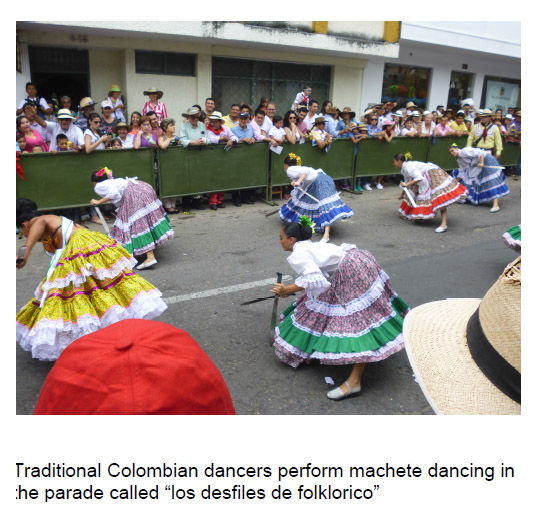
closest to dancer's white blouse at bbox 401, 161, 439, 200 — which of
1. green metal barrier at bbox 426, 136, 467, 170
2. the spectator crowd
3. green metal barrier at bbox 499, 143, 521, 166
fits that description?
the spectator crowd

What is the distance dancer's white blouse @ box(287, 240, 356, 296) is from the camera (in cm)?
369

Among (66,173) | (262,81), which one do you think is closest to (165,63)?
(262,81)

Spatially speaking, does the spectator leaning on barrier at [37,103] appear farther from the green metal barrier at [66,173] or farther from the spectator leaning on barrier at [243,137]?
the spectator leaning on barrier at [243,137]

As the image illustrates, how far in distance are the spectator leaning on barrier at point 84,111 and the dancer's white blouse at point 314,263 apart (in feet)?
21.5

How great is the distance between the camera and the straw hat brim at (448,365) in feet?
6.05

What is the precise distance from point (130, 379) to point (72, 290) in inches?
121

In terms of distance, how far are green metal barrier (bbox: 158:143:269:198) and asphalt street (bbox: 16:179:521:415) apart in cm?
48

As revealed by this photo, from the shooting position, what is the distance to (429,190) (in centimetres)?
883

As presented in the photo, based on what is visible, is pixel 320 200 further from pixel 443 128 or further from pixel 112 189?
pixel 443 128

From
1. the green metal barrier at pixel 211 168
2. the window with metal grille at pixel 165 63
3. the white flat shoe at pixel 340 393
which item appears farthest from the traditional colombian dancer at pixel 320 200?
the window with metal grille at pixel 165 63

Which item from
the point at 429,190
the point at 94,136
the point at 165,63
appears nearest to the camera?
the point at 94,136

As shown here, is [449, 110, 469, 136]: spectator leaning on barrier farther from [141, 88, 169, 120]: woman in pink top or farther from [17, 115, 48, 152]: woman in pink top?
[17, 115, 48, 152]: woman in pink top

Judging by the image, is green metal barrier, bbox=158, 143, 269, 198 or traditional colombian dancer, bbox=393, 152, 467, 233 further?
green metal barrier, bbox=158, 143, 269, 198

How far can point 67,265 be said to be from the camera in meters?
4.10
